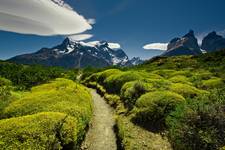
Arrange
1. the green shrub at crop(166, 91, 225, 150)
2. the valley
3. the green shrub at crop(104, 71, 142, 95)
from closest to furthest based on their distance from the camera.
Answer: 1. the valley
2. the green shrub at crop(166, 91, 225, 150)
3. the green shrub at crop(104, 71, 142, 95)

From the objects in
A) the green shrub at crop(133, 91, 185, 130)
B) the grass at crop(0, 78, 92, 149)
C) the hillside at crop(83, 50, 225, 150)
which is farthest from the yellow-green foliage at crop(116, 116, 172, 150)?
the grass at crop(0, 78, 92, 149)

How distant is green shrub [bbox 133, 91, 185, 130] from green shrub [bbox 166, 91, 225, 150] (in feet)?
21.5

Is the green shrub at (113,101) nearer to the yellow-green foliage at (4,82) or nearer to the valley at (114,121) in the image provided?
the valley at (114,121)

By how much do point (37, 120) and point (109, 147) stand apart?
722 cm

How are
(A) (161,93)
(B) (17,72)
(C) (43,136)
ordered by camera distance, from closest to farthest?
(C) (43,136)
(A) (161,93)
(B) (17,72)

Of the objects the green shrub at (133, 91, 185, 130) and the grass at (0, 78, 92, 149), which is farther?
the green shrub at (133, 91, 185, 130)

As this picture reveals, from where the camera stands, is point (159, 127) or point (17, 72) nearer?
point (159, 127)

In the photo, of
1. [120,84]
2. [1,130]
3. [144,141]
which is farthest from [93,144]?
[120,84]

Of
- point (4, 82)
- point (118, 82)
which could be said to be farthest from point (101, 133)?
point (118, 82)

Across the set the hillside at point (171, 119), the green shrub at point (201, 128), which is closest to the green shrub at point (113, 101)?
the hillside at point (171, 119)

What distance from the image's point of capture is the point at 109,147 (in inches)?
837

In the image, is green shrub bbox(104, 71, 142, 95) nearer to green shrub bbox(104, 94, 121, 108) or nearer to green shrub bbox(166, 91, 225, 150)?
green shrub bbox(104, 94, 121, 108)

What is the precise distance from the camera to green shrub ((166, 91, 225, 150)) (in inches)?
→ 626

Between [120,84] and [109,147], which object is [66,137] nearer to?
[109,147]
